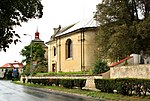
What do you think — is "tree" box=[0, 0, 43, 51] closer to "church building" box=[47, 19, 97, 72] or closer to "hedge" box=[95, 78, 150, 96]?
"hedge" box=[95, 78, 150, 96]

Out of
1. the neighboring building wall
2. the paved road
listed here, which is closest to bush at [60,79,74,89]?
the paved road

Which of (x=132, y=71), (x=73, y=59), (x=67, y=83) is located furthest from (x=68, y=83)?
(x=73, y=59)

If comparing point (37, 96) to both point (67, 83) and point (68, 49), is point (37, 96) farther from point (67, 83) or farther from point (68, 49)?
point (68, 49)

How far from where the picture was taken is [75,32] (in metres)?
60.2

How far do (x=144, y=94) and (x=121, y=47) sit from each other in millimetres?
11467

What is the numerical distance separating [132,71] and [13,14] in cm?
2009

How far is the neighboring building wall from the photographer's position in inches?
1169

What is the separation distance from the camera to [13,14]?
1399 cm

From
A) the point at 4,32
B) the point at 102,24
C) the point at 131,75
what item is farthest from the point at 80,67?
the point at 4,32

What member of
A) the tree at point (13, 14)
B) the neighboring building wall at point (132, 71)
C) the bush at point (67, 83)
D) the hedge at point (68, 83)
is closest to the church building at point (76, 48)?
the hedge at point (68, 83)

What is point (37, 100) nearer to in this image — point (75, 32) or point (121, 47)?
point (121, 47)

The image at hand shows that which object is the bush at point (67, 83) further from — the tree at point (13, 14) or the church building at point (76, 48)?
Result: the tree at point (13, 14)

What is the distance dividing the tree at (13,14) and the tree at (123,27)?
745 inches

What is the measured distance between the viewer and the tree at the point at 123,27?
3341 cm
